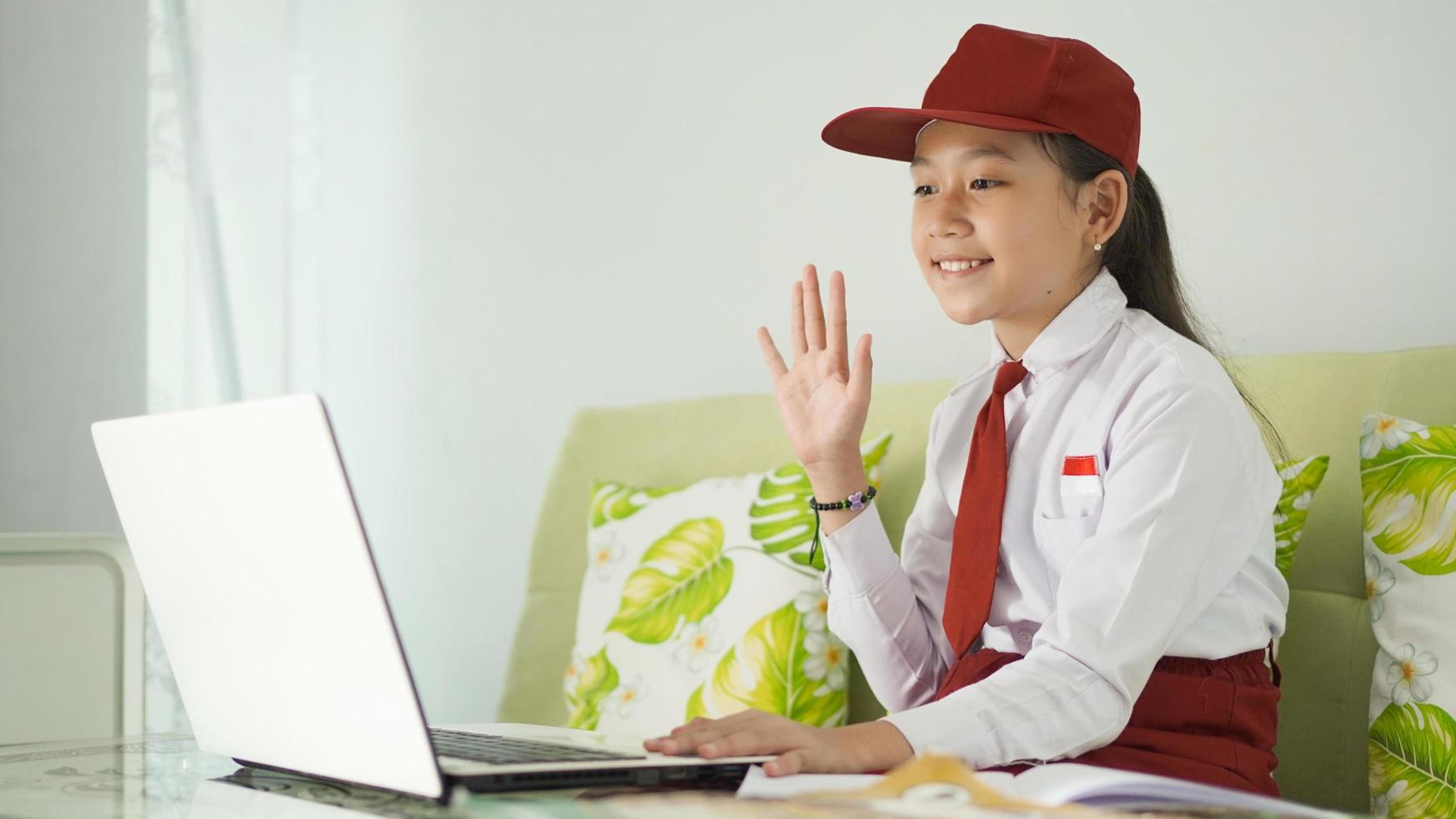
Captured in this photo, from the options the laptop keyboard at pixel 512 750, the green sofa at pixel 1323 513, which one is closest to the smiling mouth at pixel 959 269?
the green sofa at pixel 1323 513

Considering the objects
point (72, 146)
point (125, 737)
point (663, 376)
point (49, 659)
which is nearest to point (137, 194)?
point (72, 146)

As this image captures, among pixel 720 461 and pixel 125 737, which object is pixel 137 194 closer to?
pixel 720 461

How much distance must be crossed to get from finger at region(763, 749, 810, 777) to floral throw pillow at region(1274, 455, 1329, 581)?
0.69m

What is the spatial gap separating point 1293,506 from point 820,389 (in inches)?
19.4

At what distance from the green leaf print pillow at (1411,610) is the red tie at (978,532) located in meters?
0.37

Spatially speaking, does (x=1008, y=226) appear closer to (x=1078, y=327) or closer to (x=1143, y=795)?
(x=1078, y=327)

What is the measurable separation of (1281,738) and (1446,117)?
29.6 inches

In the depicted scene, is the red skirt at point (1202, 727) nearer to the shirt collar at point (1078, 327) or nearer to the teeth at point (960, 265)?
the shirt collar at point (1078, 327)

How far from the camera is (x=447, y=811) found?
691mm

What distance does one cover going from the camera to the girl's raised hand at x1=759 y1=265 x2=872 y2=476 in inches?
50.4

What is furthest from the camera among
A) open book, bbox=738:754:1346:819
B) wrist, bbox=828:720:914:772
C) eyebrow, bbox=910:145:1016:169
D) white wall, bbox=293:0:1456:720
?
white wall, bbox=293:0:1456:720

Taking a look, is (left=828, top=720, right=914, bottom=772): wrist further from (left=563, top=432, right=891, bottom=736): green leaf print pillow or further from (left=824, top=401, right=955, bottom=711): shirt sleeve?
(left=563, top=432, right=891, bottom=736): green leaf print pillow

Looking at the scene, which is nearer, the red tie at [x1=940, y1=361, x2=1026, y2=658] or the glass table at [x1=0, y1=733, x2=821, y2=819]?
the glass table at [x1=0, y1=733, x2=821, y2=819]

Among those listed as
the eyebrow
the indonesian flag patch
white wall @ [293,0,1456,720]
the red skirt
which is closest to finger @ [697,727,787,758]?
the red skirt
